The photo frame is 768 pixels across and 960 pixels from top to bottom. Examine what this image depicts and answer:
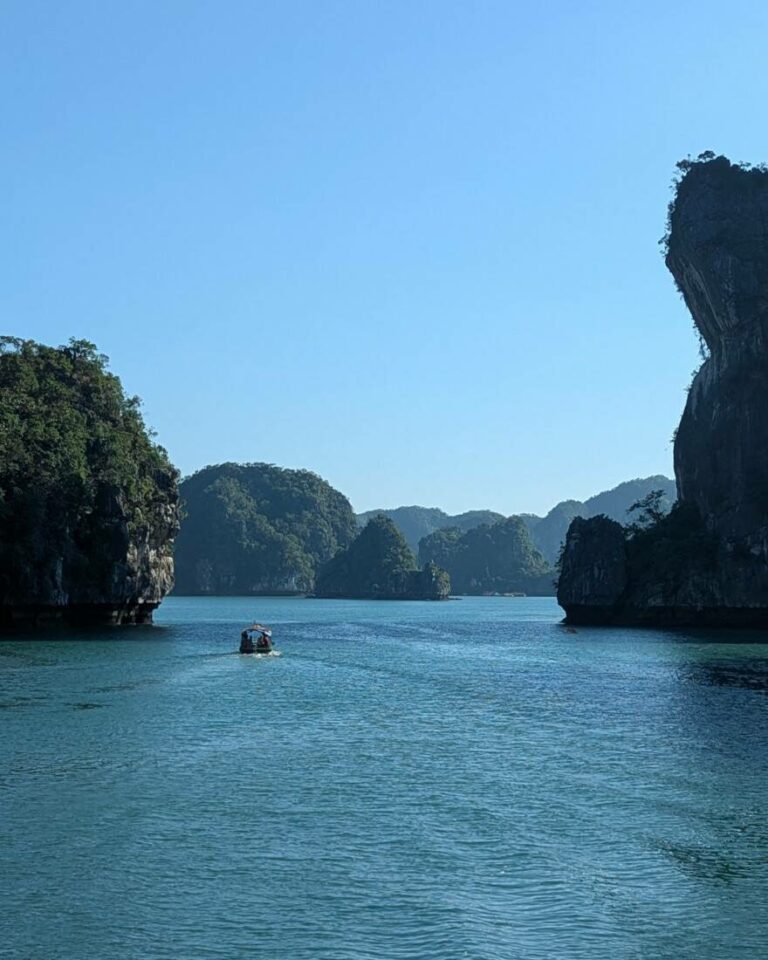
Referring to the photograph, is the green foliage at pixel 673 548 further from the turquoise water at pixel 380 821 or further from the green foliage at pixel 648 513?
the turquoise water at pixel 380 821

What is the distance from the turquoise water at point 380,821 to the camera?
19.8 metres

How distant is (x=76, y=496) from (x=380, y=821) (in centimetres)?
7802

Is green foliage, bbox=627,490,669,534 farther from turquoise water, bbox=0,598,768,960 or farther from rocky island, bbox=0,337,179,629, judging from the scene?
turquoise water, bbox=0,598,768,960

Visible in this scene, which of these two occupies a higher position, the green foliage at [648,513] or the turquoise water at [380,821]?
the green foliage at [648,513]

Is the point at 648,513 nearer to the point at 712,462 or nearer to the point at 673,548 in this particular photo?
the point at 712,462

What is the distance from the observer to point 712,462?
4555 inches

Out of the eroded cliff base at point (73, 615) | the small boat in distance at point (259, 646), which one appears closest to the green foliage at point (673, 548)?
the small boat in distance at point (259, 646)

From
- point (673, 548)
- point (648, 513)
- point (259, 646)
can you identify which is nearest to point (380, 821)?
point (259, 646)

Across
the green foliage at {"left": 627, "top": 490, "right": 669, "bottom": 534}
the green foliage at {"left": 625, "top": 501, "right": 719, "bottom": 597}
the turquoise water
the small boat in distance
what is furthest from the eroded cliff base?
the green foliage at {"left": 627, "top": 490, "right": 669, "bottom": 534}

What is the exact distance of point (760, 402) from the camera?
110 m

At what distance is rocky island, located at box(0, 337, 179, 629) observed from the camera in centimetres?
9444

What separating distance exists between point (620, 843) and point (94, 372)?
100875mm

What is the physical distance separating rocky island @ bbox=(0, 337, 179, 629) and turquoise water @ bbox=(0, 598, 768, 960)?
40.5 meters

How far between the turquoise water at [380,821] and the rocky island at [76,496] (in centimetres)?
4055
